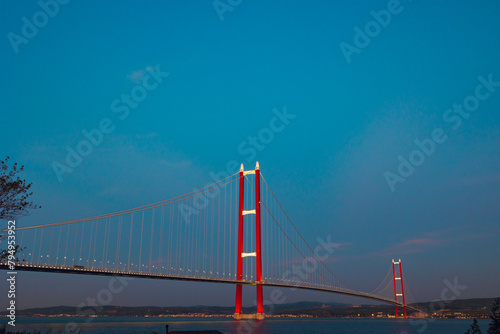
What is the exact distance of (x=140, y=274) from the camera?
30.7 m

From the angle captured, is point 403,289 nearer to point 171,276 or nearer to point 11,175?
point 171,276

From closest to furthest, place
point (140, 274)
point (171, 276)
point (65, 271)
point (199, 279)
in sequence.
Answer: point (65, 271) → point (140, 274) → point (171, 276) → point (199, 279)

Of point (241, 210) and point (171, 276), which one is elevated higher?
point (241, 210)

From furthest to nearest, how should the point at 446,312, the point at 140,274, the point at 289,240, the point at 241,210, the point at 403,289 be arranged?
the point at 446,312
the point at 403,289
the point at 289,240
the point at 241,210
the point at 140,274

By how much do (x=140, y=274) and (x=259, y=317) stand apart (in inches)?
582

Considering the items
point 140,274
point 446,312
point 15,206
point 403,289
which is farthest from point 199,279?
point 446,312

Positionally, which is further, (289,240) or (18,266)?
(289,240)

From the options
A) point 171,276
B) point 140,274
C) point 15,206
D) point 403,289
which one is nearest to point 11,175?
point 15,206

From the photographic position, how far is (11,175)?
1377 centimetres

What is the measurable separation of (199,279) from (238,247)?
7.66m

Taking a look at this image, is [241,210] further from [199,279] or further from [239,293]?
[199,279]

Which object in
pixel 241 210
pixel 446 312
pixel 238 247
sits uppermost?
pixel 241 210

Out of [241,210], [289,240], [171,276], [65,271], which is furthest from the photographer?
[289,240]

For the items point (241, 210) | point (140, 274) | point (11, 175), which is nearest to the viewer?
point (11, 175)
